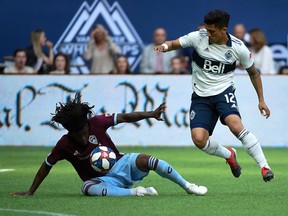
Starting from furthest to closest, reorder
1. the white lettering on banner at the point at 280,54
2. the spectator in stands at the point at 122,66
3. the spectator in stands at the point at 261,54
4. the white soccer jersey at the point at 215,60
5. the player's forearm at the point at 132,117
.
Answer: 1. the white lettering on banner at the point at 280,54
2. the spectator in stands at the point at 261,54
3. the spectator in stands at the point at 122,66
4. the white soccer jersey at the point at 215,60
5. the player's forearm at the point at 132,117

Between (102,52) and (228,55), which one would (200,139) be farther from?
(102,52)

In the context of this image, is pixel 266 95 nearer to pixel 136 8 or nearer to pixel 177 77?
pixel 177 77

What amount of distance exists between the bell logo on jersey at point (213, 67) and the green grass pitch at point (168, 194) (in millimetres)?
1383

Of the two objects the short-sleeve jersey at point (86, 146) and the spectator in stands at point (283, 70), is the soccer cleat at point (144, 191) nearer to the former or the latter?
the short-sleeve jersey at point (86, 146)

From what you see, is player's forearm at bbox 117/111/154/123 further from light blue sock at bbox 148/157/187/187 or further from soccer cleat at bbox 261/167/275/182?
soccer cleat at bbox 261/167/275/182

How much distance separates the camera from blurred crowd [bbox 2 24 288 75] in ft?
65.0

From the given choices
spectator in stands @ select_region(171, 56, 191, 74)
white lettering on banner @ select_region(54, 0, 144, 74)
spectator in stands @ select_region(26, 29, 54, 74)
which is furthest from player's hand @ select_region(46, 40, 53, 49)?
spectator in stands @ select_region(171, 56, 191, 74)

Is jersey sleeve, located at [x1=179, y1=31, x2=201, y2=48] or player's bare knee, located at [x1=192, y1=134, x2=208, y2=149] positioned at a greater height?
jersey sleeve, located at [x1=179, y1=31, x2=201, y2=48]

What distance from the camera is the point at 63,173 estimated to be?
47.0 feet

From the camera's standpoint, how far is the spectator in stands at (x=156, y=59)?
20.2 m

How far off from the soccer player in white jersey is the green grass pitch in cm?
70

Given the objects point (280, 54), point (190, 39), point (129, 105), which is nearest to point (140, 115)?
point (190, 39)

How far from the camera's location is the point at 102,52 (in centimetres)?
2075

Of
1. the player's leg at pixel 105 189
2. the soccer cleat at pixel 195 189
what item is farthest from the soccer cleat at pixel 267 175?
the player's leg at pixel 105 189
